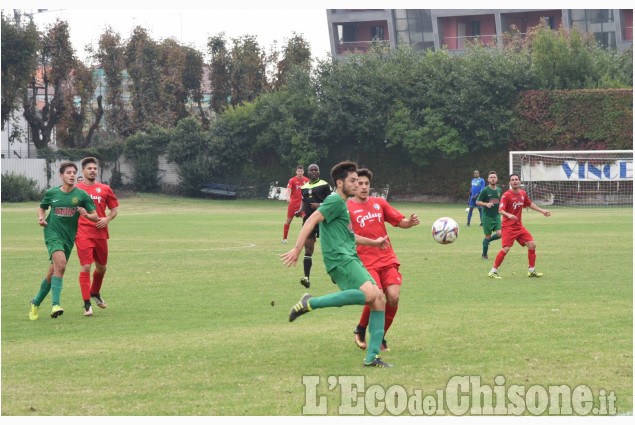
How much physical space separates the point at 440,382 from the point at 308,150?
42913 mm

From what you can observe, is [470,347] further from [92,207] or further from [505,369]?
[92,207]

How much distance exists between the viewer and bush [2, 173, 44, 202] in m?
47.1

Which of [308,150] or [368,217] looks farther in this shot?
[308,150]

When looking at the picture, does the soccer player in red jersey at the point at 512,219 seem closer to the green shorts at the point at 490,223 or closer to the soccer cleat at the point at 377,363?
the green shorts at the point at 490,223

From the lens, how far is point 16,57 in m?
49.4

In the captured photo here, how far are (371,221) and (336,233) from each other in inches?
34.4

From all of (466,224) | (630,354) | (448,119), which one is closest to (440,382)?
(630,354)

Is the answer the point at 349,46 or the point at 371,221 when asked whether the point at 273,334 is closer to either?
the point at 371,221

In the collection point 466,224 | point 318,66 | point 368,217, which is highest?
point 318,66

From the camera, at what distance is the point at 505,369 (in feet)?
24.4

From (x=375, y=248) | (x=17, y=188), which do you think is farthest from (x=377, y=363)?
(x=17, y=188)

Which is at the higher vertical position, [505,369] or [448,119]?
[448,119]

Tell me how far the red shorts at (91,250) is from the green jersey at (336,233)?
176 inches
